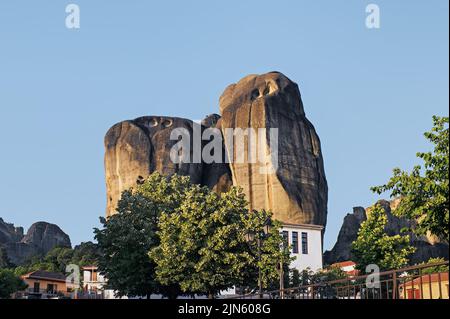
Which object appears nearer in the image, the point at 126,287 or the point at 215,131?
the point at 126,287

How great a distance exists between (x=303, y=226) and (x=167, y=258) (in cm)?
3451

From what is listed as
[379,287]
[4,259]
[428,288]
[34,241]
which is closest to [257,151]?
[428,288]

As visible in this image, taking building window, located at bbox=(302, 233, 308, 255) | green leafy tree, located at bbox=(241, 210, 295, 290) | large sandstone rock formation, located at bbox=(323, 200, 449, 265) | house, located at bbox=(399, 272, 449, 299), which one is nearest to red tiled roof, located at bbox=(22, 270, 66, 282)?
large sandstone rock formation, located at bbox=(323, 200, 449, 265)

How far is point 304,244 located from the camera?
81.0 metres

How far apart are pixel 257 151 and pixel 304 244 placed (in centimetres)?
2255

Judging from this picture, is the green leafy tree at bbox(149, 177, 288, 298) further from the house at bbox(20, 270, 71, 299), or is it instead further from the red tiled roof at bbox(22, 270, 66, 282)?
the red tiled roof at bbox(22, 270, 66, 282)

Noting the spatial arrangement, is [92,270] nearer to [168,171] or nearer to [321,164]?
[168,171]

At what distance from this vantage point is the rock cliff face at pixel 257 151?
323 feet

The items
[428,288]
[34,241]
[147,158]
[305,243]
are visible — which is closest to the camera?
[428,288]

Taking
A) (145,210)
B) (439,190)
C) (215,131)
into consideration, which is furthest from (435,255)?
(439,190)

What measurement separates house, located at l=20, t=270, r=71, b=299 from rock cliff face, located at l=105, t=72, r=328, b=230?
13.2 metres

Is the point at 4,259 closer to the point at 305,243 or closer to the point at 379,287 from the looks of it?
the point at 305,243

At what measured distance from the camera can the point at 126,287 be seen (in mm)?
52406

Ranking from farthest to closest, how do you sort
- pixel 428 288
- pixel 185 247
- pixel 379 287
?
pixel 185 247 < pixel 428 288 < pixel 379 287
